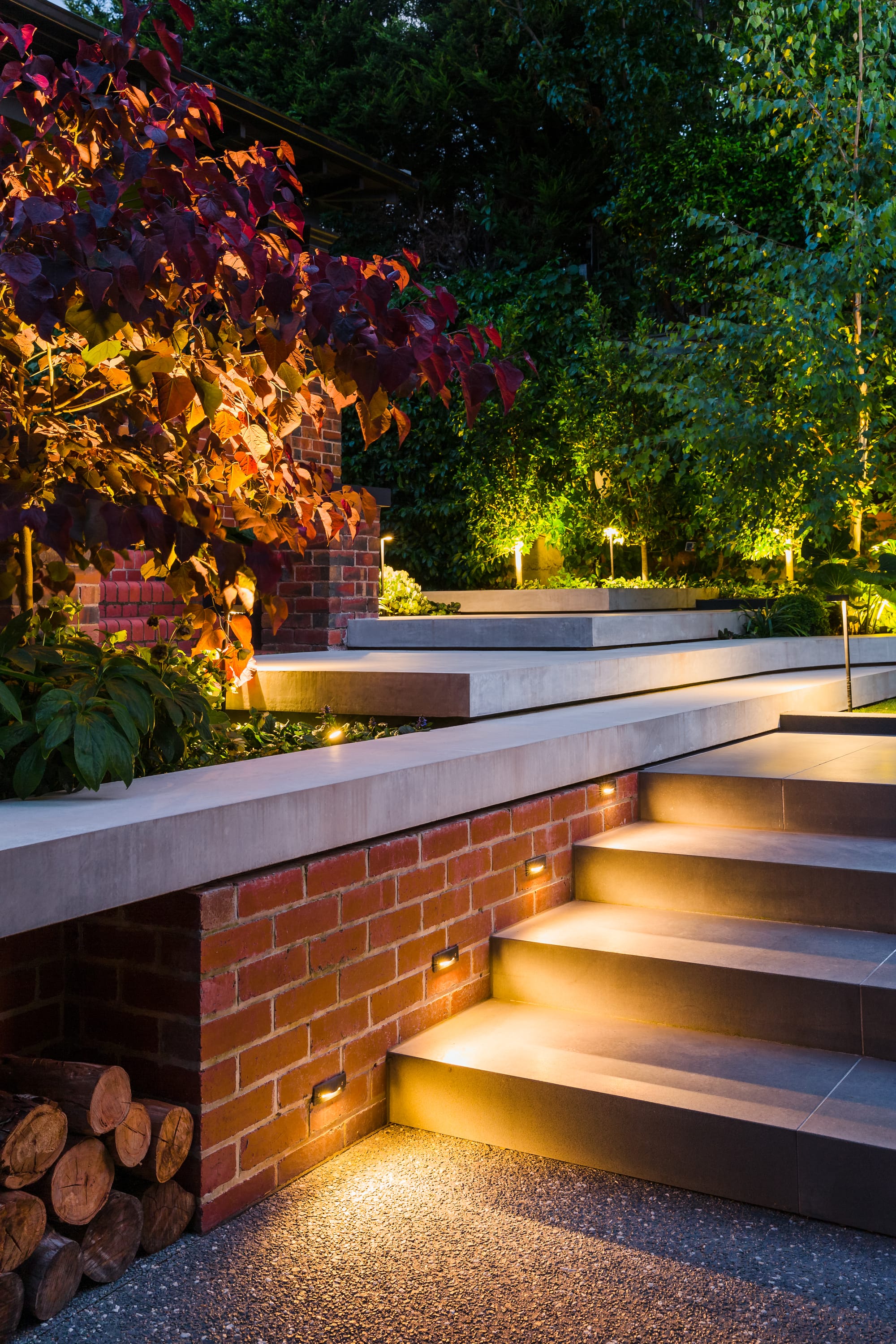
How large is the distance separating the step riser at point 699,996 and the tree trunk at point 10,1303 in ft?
5.50

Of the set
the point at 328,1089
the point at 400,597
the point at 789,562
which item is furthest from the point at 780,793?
the point at 789,562

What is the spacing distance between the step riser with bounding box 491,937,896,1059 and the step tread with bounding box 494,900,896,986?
2 cm

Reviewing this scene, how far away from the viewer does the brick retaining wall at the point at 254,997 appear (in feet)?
7.91

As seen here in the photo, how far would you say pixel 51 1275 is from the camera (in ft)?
6.77

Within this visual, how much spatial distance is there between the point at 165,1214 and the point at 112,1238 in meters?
0.13

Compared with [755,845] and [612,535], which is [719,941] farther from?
[612,535]

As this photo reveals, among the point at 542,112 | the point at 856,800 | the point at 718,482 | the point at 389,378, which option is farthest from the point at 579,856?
the point at 542,112

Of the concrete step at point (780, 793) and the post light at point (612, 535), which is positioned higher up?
the post light at point (612, 535)

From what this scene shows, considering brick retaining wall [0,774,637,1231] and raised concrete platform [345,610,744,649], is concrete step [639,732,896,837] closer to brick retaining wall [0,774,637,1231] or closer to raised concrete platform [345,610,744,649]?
brick retaining wall [0,774,637,1231]

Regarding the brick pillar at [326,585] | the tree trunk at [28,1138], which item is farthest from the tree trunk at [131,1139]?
the brick pillar at [326,585]

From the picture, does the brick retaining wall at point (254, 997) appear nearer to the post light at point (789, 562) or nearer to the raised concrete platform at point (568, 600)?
the raised concrete platform at point (568, 600)

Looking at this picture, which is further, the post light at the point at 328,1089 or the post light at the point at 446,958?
the post light at the point at 446,958

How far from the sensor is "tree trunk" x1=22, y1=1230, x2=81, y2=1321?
2051mm

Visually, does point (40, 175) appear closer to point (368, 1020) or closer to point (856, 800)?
point (368, 1020)
